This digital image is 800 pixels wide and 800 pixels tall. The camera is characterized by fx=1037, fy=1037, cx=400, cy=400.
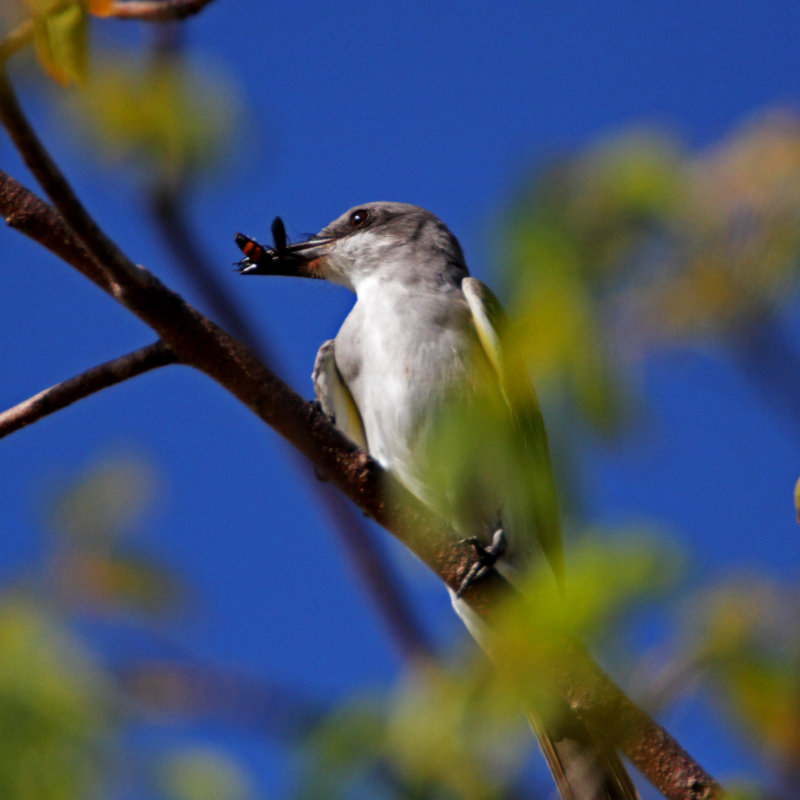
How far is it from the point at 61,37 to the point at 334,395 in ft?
13.4

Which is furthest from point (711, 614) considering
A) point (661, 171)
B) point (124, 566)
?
point (124, 566)

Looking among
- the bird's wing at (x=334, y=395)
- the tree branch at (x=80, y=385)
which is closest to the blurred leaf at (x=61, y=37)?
the tree branch at (x=80, y=385)

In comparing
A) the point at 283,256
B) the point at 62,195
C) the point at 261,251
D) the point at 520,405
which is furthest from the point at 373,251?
the point at 62,195

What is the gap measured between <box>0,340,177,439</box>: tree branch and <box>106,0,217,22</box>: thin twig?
3.21ft

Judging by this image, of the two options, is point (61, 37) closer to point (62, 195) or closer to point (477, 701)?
point (62, 195)

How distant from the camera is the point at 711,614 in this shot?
2.10 metres

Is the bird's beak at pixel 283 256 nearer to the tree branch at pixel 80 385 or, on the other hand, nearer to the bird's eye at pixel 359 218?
the bird's eye at pixel 359 218

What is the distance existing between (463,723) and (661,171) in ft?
4.46

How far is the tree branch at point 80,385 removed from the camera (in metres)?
3.15

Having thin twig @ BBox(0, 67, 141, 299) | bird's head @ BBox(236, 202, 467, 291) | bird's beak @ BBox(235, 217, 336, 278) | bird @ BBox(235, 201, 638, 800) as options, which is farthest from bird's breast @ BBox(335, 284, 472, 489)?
thin twig @ BBox(0, 67, 141, 299)

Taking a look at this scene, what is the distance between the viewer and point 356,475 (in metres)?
3.29

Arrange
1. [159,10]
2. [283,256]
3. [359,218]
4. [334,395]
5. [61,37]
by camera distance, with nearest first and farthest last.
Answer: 1. [61,37]
2. [159,10]
3. [334,395]
4. [283,256]
5. [359,218]

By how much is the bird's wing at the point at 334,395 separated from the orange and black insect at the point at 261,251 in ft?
2.05

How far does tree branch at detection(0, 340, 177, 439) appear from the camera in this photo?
3146 mm
